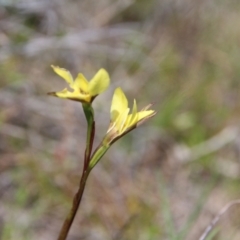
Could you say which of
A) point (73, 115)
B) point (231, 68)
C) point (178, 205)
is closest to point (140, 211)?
point (178, 205)

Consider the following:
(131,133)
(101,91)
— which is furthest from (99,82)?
(131,133)

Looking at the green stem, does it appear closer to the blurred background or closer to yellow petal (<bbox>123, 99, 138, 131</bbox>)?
yellow petal (<bbox>123, 99, 138, 131</bbox>)

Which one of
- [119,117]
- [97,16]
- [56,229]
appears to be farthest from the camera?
[97,16]

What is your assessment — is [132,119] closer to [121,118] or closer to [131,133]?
[121,118]

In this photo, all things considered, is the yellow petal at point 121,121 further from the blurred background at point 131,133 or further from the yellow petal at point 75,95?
the blurred background at point 131,133

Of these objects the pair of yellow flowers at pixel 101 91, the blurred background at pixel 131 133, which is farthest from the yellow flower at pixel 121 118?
the blurred background at pixel 131 133

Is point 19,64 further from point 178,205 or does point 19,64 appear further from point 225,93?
point 225,93
